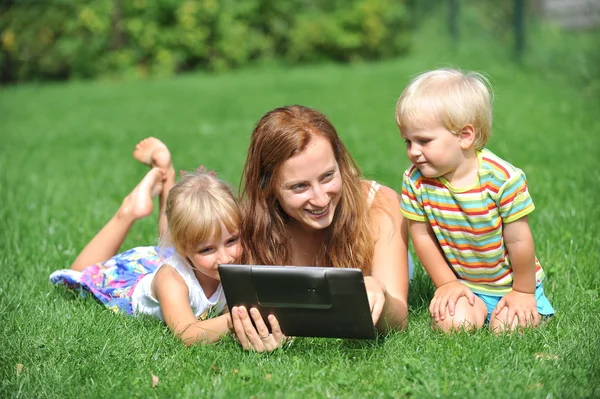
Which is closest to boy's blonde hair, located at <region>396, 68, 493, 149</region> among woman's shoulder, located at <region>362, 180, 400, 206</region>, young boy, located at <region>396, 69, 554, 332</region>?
young boy, located at <region>396, 69, 554, 332</region>

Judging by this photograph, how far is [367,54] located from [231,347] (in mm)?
17232

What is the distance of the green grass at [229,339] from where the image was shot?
115 inches

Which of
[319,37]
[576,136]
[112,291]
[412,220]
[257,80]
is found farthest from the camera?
[319,37]

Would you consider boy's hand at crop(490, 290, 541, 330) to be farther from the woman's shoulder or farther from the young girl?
the young girl

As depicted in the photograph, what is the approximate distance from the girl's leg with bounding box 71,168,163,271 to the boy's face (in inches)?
67.2

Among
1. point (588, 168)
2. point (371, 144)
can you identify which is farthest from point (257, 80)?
point (588, 168)

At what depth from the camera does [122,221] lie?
4.44 m

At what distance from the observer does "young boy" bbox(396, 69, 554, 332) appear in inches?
128

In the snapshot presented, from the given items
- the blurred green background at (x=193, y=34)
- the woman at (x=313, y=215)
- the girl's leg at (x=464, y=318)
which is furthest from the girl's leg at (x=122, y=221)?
the blurred green background at (x=193, y=34)

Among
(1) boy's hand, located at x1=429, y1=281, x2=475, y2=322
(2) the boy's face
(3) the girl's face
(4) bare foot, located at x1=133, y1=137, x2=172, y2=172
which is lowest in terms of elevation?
(1) boy's hand, located at x1=429, y1=281, x2=475, y2=322

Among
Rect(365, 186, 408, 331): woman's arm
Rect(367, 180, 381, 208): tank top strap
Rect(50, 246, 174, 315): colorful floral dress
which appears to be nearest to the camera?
Rect(365, 186, 408, 331): woman's arm

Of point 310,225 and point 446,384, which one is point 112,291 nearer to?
point 310,225

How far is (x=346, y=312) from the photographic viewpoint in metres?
3.05

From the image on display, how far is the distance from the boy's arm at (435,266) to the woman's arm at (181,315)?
91 centimetres
